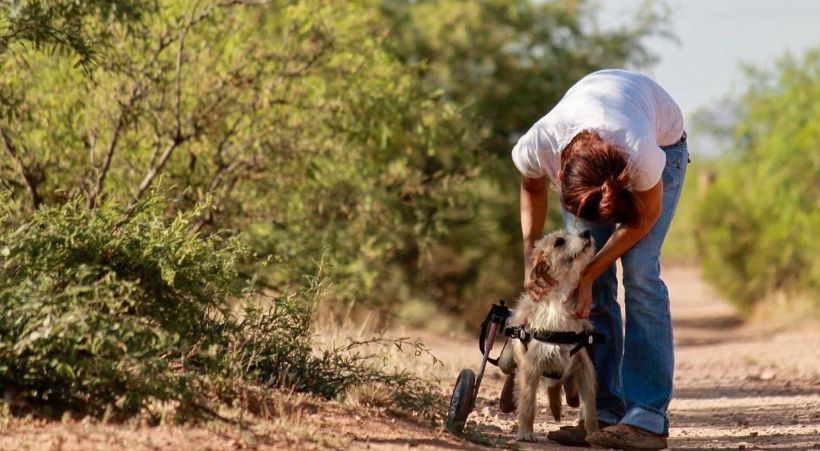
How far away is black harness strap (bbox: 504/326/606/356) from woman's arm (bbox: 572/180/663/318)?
10 cm

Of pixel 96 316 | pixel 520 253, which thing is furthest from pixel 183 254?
pixel 520 253

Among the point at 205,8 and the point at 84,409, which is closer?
the point at 84,409

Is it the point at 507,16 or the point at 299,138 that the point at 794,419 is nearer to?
the point at 299,138

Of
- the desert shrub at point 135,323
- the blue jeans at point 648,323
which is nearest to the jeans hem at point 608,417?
the blue jeans at point 648,323

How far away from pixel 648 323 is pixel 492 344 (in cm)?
82

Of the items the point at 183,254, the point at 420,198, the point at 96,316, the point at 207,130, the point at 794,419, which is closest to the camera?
the point at 96,316

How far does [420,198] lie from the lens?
46.8 feet

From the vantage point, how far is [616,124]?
Result: 592 cm

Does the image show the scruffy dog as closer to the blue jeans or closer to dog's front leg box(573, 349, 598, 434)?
dog's front leg box(573, 349, 598, 434)

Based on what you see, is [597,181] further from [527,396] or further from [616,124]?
[527,396]

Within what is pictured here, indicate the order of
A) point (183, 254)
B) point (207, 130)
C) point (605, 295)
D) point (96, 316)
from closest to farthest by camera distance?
point (96, 316)
point (183, 254)
point (605, 295)
point (207, 130)

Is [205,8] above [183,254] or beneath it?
above

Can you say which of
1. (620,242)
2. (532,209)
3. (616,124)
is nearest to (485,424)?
(532,209)

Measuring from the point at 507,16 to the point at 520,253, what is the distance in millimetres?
4097
